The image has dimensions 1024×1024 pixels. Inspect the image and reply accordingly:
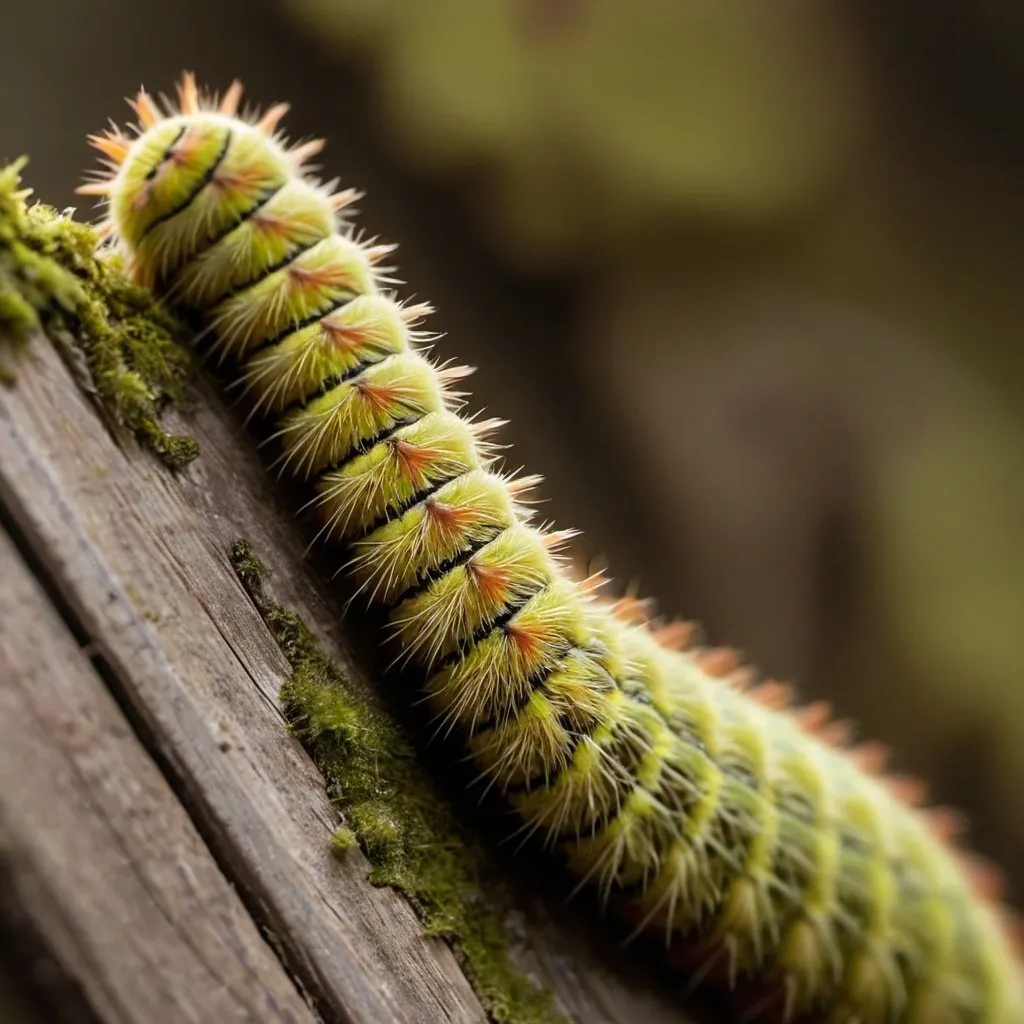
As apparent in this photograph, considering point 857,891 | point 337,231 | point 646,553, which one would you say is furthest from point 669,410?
point 337,231

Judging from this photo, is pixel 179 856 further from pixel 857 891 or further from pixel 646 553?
pixel 646 553

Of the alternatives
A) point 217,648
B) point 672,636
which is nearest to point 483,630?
point 217,648

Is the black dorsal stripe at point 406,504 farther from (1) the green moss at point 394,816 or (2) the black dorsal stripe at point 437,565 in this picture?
(1) the green moss at point 394,816

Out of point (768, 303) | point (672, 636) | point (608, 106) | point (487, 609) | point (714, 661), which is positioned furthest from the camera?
point (768, 303)

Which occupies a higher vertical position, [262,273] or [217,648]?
[262,273]

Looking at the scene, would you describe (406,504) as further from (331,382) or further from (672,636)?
(672,636)

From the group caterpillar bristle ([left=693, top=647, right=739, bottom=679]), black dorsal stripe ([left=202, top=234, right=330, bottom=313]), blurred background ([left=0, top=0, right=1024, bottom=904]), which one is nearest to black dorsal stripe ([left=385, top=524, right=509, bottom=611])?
black dorsal stripe ([left=202, top=234, right=330, bottom=313])
